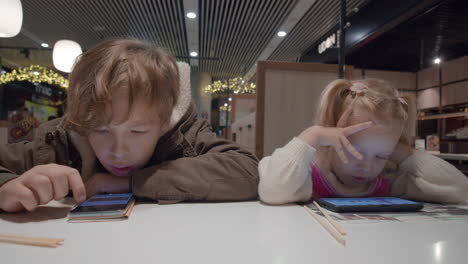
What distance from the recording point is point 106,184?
55 cm

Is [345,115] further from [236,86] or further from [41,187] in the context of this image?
[236,86]

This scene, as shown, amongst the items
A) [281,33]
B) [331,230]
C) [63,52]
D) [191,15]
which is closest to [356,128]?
[331,230]

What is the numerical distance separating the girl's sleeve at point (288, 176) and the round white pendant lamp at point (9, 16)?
2226mm

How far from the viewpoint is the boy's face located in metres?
0.49

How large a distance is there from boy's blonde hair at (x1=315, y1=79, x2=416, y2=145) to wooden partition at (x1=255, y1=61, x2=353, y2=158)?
0.91 metres

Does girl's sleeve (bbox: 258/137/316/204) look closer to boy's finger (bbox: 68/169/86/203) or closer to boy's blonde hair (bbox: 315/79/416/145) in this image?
boy's blonde hair (bbox: 315/79/416/145)

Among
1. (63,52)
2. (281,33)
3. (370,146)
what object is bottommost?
(370,146)

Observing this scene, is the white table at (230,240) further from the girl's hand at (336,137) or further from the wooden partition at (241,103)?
the wooden partition at (241,103)

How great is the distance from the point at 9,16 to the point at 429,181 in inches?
99.2

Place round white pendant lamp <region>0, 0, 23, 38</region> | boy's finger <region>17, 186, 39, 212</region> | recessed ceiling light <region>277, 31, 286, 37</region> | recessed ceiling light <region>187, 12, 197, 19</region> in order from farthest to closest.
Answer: recessed ceiling light <region>277, 31, 286, 37</region> → recessed ceiling light <region>187, 12, 197, 19</region> → round white pendant lamp <region>0, 0, 23, 38</region> → boy's finger <region>17, 186, 39, 212</region>

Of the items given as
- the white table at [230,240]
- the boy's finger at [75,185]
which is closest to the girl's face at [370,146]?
the white table at [230,240]

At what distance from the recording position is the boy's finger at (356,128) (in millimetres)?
537

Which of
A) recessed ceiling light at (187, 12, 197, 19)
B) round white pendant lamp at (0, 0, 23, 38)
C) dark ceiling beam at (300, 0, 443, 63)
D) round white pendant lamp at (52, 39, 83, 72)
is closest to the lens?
round white pendant lamp at (0, 0, 23, 38)

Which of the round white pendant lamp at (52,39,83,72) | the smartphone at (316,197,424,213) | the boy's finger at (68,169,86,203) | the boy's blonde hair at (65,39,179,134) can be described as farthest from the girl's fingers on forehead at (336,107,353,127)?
the round white pendant lamp at (52,39,83,72)
